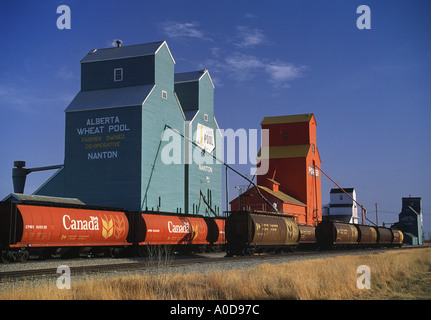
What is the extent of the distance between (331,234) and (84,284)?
115 ft

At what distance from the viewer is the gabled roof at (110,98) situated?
45.3 meters

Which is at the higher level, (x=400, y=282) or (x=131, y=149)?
(x=131, y=149)

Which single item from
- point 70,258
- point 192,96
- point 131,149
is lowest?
point 70,258

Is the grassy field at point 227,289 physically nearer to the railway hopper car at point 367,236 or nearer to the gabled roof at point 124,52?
the gabled roof at point 124,52

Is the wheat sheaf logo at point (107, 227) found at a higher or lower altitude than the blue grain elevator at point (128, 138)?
lower

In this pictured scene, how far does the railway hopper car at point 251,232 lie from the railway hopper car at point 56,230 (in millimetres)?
7394

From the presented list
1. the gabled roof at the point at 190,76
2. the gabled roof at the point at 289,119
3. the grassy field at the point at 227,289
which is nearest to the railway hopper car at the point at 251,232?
the grassy field at the point at 227,289

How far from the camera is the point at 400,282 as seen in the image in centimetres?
1702

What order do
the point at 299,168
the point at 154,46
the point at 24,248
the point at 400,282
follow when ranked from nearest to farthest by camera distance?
the point at 400,282 < the point at 24,248 < the point at 154,46 < the point at 299,168

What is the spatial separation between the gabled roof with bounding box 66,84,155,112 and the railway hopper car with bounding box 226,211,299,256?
56.7 ft

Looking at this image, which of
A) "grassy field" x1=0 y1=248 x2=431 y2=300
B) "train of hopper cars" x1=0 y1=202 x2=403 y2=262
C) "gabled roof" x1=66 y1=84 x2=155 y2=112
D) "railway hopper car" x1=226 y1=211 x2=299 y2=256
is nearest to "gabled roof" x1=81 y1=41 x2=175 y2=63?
"gabled roof" x1=66 y1=84 x2=155 y2=112

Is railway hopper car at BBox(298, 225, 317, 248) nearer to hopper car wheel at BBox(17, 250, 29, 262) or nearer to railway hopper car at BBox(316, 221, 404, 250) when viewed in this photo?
railway hopper car at BBox(316, 221, 404, 250)
